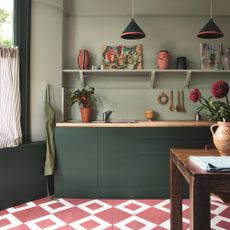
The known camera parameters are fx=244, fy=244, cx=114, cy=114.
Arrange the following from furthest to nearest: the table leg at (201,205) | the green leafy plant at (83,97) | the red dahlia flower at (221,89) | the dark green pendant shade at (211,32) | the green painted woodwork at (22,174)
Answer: the green leafy plant at (83,97)
the dark green pendant shade at (211,32)
the green painted woodwork at (22,174)
the red dahlia flower at (221,89)
the table leg at (201,205)

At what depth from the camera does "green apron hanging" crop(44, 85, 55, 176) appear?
Result: 10.3 feet

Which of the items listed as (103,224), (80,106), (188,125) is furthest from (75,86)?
(103,224)

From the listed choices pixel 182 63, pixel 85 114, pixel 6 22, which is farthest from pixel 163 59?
pixel 6 22

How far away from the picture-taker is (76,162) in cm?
320

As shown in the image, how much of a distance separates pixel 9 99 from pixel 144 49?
212 cm

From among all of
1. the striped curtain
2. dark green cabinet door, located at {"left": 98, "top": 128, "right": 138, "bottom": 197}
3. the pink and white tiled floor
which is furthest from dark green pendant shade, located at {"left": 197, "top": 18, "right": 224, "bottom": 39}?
the striped curtain

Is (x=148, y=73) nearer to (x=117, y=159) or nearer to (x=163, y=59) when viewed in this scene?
(x=163, y=59)

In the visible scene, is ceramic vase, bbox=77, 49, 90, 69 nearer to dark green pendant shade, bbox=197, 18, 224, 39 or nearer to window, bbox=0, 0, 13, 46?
window, bbox=0, 0, 13, 46

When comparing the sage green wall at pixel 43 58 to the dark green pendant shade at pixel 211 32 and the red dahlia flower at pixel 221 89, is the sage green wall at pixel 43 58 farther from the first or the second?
the red dahlia flower at pixel 221 89

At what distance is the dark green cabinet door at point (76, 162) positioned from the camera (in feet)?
10.4

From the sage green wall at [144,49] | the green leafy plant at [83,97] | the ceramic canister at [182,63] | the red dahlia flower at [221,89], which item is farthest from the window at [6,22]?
the red dahlia flower at [221,89]

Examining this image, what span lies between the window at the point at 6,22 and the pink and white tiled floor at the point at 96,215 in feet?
6.73

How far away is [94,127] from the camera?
10.4 feet

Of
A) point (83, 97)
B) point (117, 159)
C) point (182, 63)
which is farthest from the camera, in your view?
point (182, 63)
